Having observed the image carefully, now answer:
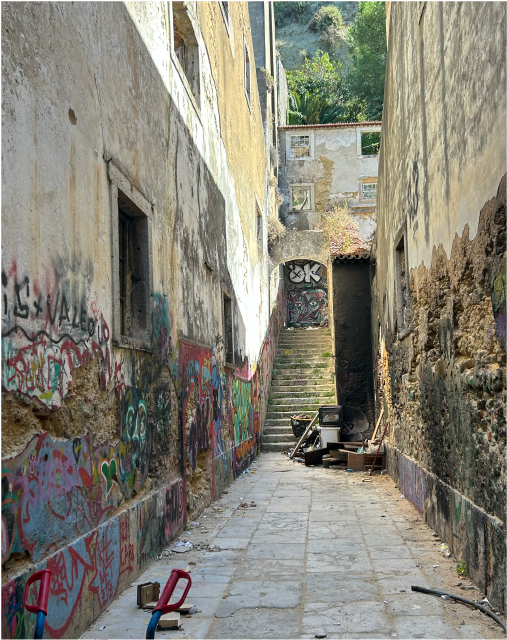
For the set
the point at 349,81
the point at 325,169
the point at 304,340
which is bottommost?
the point at 304,340

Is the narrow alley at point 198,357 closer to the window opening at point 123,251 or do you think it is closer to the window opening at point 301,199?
the window opening at point 123,251

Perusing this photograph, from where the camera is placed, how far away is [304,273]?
102 feet

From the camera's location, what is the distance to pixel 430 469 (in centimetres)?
689

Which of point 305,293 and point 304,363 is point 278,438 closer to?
point 304,363

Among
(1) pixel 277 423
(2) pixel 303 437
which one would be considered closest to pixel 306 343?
(1) pixel 277 423

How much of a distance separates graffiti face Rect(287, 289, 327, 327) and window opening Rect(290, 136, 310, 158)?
6471 mm

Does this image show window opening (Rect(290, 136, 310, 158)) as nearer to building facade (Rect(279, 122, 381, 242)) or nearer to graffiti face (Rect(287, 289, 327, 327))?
building facade (Rect(279, 122, 381, 242))

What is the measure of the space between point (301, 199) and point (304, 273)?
3.93 meters

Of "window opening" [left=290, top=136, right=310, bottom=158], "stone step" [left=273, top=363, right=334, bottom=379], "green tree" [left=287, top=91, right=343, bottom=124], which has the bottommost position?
"stone step" [left=273, top=363, right=334, bottom=379]

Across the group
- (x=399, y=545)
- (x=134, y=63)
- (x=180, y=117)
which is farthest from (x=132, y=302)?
(x=399, y=545)

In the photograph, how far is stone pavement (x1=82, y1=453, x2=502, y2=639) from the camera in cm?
390

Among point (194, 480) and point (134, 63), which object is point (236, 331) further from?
point (134, 63)

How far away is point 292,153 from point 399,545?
81.9 ft

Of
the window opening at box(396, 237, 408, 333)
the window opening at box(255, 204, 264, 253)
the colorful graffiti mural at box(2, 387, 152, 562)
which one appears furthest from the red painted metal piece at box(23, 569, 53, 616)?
the window opening at box(255, 204, 264, 253)
